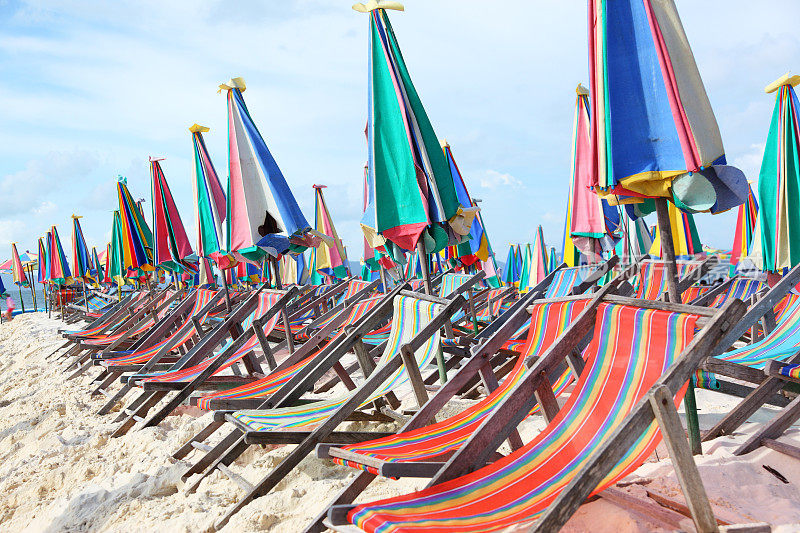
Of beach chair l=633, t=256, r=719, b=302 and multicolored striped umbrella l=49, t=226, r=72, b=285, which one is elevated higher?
beach chair l=633, t=256, r=719, b=302

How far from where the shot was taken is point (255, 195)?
5512mm

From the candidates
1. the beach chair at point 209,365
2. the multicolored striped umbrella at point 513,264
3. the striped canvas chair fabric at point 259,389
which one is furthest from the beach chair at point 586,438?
the multicolored striped umbrella at point 513,264

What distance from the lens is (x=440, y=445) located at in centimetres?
→ 209

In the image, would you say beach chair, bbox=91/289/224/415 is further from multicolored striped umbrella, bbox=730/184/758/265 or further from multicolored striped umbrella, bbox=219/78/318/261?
multicolored striped umbrella, bbox=730/184/758/265

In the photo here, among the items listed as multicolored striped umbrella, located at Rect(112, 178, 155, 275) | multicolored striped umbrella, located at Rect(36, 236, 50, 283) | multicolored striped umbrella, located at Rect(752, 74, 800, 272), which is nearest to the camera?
multicolored striped umbrella, located at Rect(752, 74, 800, 272)

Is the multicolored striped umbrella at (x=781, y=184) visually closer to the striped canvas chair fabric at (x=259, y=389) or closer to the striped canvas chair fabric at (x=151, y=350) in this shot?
the striped canvas chair fabric at (x=259, y=389)

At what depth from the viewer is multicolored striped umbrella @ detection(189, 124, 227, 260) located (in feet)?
22.1

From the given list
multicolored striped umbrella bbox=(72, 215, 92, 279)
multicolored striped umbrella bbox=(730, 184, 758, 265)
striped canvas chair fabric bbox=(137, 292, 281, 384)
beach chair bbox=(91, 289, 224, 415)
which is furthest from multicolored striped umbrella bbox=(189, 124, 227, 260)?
multicolored striped umbrella bbox=(72, 215, 92, 279)

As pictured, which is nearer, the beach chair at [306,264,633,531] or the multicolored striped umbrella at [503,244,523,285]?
the beach chair at [306,264,633,531]

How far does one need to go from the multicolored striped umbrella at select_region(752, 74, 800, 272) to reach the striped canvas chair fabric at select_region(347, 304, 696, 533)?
8.49 feet

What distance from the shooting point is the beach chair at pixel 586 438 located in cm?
150

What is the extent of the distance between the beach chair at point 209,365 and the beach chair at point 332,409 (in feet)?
2.39

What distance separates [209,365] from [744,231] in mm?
5501

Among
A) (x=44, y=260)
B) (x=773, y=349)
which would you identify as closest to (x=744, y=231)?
(x=773, y=349)
